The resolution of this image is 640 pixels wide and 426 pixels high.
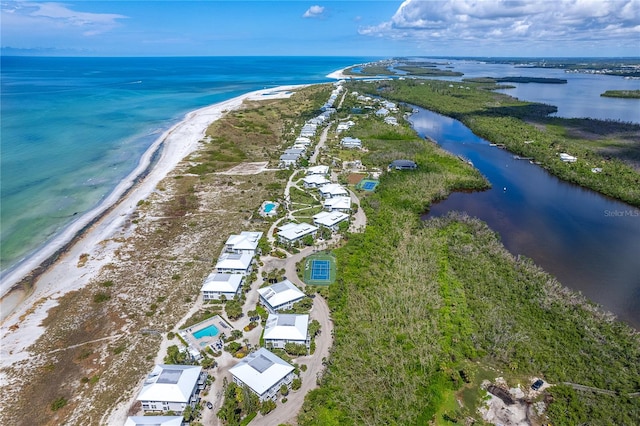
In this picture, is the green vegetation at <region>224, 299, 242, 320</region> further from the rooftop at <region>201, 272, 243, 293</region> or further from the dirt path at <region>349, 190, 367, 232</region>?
the dirt path at <region>349, 190, 367, 232</region>

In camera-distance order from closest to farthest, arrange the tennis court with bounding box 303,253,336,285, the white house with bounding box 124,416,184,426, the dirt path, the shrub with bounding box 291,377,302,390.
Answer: the white house with bounding box 124,416,184,426, the shrub with bounding box 291,377,302,390, the tennis court with bounding box 303,253,336,285, the dirt path

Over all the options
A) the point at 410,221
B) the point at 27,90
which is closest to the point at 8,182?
the point at 410,221

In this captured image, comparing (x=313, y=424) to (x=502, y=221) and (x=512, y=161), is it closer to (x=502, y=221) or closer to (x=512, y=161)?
(x=502, y=221)

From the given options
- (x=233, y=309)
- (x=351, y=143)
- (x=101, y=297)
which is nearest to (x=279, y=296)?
(x=233, y=309)

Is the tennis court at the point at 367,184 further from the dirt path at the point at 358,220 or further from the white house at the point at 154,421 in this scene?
the white house at the point at 154,421

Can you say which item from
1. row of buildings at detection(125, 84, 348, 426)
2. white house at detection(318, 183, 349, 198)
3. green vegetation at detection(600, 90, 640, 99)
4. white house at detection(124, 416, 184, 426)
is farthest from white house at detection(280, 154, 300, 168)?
green vegetation at detection(600, 90, 640, 99)

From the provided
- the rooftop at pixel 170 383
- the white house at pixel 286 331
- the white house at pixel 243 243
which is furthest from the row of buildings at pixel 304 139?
the rooftop at pixel 170 383
